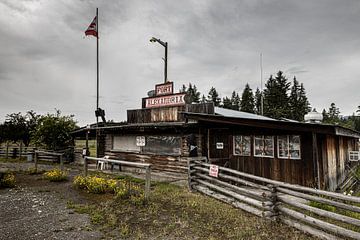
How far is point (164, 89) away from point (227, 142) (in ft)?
18.0

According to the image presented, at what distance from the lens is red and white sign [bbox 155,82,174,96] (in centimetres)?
1463

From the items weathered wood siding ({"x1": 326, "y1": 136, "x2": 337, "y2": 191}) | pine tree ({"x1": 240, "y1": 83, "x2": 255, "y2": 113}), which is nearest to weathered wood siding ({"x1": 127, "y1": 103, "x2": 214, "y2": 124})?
weathered wood siding ({"x1": 326, "y1": 136, "x2": 337, "y2": 191})

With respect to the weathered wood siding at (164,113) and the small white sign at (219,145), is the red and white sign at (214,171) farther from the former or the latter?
the weathered wood siding at (164,113)

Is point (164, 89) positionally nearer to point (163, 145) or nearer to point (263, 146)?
point (163, 145)

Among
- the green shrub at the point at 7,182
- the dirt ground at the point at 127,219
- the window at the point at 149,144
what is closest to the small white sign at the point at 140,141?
the window at the point at 149,144

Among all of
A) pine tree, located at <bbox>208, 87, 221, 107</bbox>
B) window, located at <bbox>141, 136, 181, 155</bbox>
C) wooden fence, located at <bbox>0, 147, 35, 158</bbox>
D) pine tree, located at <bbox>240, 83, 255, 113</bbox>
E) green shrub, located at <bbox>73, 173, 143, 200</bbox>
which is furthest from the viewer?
pine tree, located at <bbox>208, 87, 221, 107</bbox>

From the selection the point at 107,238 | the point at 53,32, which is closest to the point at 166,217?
the point at 107,238

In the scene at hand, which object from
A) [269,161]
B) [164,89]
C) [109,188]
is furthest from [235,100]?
[109,188]

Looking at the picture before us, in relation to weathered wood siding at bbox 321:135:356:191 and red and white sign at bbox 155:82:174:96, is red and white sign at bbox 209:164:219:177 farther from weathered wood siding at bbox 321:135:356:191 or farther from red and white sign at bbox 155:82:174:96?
red and white sign at bbox 155:82:174:96

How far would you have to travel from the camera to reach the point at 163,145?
1438 centimetres

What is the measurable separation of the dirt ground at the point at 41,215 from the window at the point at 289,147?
782 cm

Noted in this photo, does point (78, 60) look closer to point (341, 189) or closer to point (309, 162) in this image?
point (309, 162)

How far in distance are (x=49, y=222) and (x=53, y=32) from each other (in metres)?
14.0

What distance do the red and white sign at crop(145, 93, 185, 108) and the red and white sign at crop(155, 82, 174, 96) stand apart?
1.15ft
